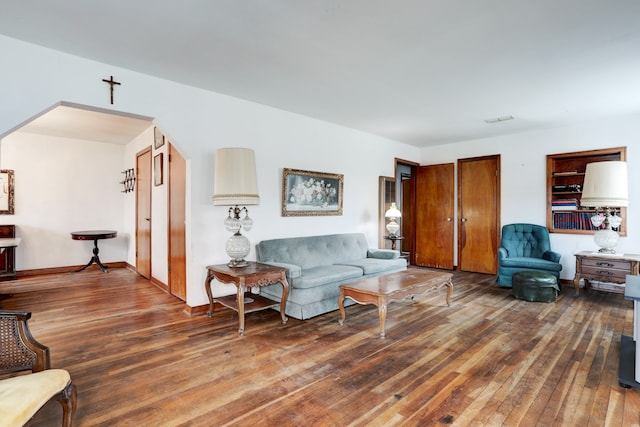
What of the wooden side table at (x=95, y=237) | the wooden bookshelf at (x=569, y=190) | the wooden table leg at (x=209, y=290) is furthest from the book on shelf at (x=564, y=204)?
the wooden side table at (x=95, y=237)

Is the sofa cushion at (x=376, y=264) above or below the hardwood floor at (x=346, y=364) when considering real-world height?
above

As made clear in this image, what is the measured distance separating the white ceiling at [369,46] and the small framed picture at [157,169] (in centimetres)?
173

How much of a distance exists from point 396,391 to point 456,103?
338cm

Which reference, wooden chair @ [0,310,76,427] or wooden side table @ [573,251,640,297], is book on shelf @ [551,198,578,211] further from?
wooden chair @ [0,310,76,427]

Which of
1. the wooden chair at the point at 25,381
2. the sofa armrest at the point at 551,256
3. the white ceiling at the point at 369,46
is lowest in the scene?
the wooden chair at the point at 25,381

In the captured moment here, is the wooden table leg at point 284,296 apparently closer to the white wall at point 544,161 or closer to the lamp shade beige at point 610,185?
the lamp shade beige at point 610,185

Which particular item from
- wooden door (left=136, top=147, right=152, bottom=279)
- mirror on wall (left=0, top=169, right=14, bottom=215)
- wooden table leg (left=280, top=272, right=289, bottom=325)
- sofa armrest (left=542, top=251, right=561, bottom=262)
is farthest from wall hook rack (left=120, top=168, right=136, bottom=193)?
sofa armrest (left=542, top=251, right=561, bottom=262)

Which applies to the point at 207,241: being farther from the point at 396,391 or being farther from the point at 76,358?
the point at 396,391

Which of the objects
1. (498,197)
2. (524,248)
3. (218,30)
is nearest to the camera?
(218,30)

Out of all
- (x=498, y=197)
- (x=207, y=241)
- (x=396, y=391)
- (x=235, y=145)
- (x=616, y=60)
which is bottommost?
(x=396, y=391)

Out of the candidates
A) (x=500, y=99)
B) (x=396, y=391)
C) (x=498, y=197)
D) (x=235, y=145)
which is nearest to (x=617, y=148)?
(x=498, y=197)

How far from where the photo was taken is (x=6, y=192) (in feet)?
18.1

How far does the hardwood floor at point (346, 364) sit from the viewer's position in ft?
6.16

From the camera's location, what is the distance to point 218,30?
2.45 m
